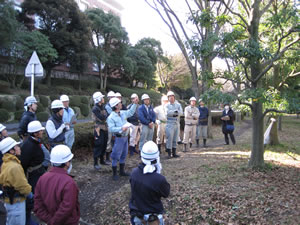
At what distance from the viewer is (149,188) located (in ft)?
9.37

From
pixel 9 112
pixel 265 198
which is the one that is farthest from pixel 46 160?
pixel 9 112

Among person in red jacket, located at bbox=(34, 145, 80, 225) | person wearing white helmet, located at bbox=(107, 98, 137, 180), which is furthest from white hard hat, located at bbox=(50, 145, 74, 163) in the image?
person wearing white helmet, located at bbox=(107, 98, 137, 180)

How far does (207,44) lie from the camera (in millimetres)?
5203

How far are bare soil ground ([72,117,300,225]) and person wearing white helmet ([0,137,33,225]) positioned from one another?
4.29 ft

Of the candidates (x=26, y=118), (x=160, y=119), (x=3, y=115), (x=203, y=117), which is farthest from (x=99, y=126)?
(x=3, y=115)

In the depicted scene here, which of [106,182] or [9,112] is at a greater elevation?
[9,112]

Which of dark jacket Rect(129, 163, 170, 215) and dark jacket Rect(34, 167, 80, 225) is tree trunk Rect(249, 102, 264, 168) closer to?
dark jacket Rect(129, 163, 170, 215)

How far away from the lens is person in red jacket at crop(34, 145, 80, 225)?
258 centimetres

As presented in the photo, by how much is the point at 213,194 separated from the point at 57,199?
9.62 ft

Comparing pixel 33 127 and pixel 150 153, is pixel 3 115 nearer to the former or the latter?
pixel 33 127

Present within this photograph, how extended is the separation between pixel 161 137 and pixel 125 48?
2042cm

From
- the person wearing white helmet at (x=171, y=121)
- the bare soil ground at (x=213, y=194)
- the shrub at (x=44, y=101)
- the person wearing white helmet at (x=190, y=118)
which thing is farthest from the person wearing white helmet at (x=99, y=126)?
the shrub at (x=44, y=101)

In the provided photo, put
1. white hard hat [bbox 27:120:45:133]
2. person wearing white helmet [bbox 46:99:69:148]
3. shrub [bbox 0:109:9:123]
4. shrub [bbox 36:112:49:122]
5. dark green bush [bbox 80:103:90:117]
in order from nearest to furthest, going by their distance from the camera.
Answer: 1. white hard hat [bbox 27:120:45:133]
2. person wearing white helmet [bbox 46:99:69:148]
3. shrub [bbox 0:109:9:123]
4. shrub [bbox 36:112:49:122]
5. dark green bush [bbox 80:103:90:117]

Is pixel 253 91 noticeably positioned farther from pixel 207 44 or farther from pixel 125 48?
pixel 125 48
